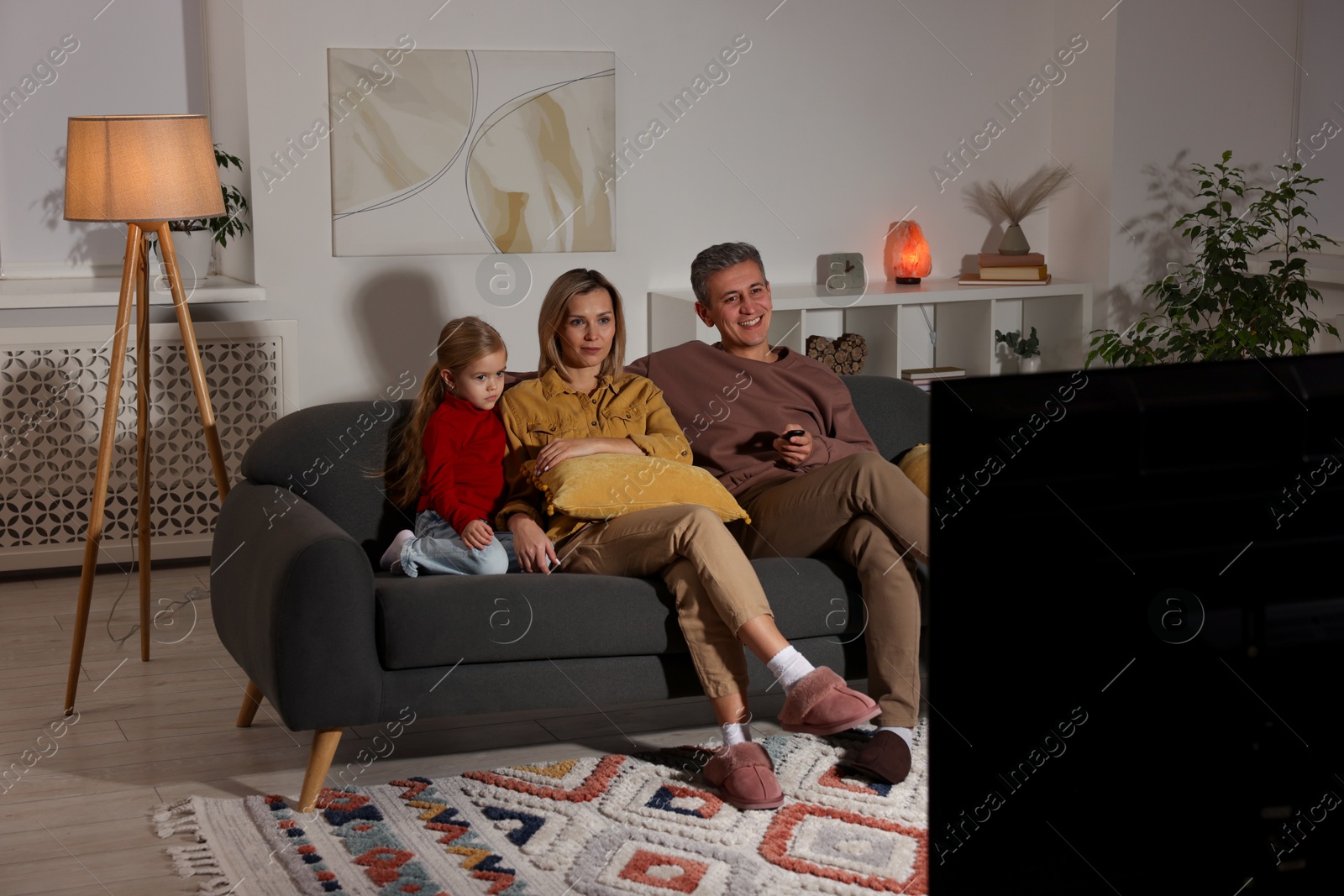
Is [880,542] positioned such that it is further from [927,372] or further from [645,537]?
[927,372]

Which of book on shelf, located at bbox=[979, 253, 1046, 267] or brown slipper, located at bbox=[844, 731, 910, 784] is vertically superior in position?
book on shelf, located at bbox=[979, 253, 1046, 267]

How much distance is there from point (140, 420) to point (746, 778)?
1.87m

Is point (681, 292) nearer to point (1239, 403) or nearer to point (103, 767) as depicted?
point (103, 767)

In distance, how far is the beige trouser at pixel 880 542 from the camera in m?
2.70

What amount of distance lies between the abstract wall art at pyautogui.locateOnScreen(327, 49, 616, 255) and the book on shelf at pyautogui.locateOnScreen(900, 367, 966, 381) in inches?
49.0

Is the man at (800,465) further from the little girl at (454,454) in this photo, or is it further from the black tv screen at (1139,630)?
the black tv screen at (1139,630)

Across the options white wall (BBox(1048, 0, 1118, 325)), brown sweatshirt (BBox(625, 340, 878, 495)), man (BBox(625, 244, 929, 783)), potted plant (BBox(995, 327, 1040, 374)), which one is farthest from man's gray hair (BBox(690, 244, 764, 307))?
white wall (BBox(1048, 0, 1118, 325))

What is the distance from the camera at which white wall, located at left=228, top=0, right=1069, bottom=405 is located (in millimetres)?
4223

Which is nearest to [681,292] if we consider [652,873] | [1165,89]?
[1165,89]

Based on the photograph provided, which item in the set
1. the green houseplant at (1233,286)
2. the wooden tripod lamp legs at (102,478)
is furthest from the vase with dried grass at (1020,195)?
the wooden tripod lamp legs at (102,478)

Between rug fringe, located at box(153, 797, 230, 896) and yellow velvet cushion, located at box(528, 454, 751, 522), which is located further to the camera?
yellow velvet cushion, located at box(528, 454, 751, 522)

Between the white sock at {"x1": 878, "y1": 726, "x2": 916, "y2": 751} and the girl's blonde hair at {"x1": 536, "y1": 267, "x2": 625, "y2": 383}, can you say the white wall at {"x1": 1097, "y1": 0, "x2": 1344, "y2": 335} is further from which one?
the white sock at {"x1": 878, "y1": 726, "x2": 916, "y2": 751}

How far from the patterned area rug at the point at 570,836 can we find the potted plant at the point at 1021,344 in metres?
2.65

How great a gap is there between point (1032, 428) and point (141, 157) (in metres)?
2.89
